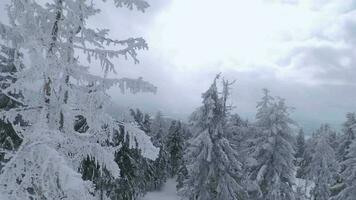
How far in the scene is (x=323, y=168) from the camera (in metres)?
54.8

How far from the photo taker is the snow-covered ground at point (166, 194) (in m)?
66.0

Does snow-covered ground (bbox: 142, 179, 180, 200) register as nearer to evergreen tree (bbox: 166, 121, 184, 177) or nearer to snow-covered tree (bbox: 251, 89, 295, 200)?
evergreen tree (bbox: 166, 121, 184, 177)

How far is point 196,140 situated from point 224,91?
3.96m

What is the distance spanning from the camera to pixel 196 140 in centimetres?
2766

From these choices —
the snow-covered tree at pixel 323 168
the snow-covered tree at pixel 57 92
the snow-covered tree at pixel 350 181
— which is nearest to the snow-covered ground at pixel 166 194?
the snow-covered tree at pixel 323 168

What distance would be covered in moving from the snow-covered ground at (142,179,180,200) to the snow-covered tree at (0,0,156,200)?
56.8m

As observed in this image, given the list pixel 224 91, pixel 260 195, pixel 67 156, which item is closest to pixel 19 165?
pixel 67 156

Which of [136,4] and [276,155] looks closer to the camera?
[136,4]

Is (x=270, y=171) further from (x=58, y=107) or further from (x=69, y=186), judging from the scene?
(x=69, y=186)

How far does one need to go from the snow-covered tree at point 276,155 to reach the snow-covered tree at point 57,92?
76.0ft

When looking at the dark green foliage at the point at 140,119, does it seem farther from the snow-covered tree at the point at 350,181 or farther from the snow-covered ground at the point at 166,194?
the snow-covered ground at the point at 166,194

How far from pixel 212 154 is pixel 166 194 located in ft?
143

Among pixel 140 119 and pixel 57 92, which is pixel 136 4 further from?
pixel 140 119

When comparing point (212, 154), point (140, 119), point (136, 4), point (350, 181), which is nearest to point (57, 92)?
point (136, 4)
